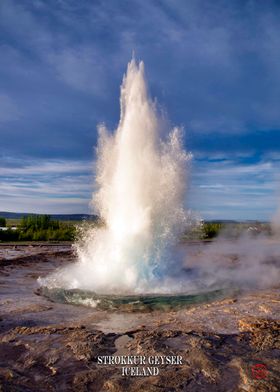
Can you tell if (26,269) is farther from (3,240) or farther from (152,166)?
(3,240)

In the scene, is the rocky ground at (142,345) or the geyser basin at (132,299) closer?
the rocky ground at (142,345)

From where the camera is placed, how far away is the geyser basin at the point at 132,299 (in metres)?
8.18

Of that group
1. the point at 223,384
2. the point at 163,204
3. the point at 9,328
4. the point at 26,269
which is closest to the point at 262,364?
the point at 223,384

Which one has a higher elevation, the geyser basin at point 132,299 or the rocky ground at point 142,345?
the geyser basin at point 132,299

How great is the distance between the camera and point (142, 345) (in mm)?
5578

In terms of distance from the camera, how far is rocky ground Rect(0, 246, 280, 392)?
4.45 meters

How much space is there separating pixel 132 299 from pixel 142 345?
319cm

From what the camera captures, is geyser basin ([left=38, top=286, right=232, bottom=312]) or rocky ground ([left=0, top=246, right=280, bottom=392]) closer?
rocky ground ([left=0, top=246, right=280, bottom=392])

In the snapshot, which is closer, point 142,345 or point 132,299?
point 142,345

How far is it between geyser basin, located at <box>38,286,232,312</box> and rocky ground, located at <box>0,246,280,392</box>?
32 centimetres

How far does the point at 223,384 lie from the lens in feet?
14.5

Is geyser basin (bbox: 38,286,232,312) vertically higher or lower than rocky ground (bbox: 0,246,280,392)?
higher

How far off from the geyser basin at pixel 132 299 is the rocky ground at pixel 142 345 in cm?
32

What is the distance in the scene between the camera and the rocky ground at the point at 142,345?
14.6 ft
